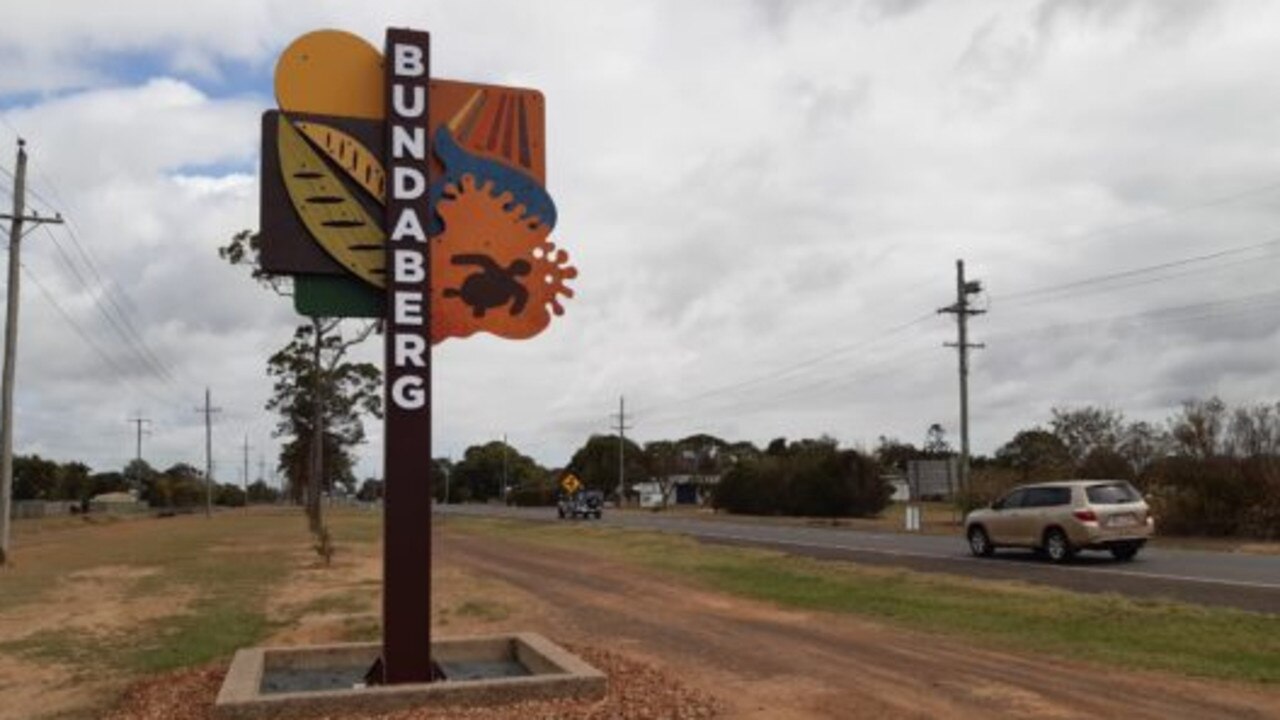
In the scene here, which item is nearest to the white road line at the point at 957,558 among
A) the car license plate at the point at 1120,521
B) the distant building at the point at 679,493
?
the car license plate at the point at 1120,521

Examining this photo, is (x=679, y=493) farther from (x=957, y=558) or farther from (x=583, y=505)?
(x=957, y=558)

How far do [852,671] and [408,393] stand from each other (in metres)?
4.18

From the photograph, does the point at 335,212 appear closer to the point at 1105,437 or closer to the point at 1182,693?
the point at 1182,693

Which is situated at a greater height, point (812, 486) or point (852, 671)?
point (812, 486)

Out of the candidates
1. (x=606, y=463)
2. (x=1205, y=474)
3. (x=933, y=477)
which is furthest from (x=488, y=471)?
(x=1205, y=474)

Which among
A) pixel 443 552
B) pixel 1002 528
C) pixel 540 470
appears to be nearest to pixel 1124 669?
pixel 1002 528

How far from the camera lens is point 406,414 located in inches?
356

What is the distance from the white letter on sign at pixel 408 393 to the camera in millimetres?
9016

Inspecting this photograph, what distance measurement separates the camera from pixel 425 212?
933 cm

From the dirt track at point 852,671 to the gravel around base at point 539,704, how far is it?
0.37m

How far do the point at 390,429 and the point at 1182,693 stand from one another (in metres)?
5.98

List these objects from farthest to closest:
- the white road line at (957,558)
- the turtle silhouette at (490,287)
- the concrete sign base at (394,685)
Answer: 1. the white road line at (957,558)
2. the turtle silhouette at (490,287)
3. the concrete sign base at (394,685)

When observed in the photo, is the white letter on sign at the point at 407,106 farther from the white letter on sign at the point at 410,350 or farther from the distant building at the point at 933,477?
the distant building at the point at 933,477

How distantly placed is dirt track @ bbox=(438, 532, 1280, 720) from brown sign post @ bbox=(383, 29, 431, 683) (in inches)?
87.4
